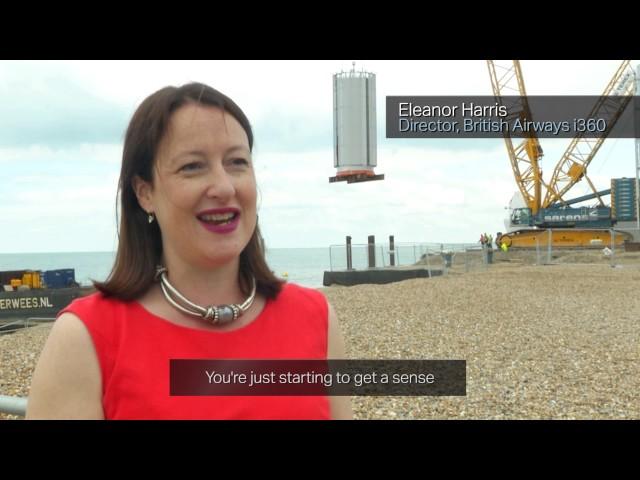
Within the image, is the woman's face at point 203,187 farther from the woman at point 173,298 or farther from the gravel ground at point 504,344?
the gravel ground at point 504,344

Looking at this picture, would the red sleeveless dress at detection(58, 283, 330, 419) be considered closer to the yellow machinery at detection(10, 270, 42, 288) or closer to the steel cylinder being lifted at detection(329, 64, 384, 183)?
the steel cylinder being lifted at detection(329, 64, 384, 183)

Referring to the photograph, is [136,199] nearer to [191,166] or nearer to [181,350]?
[191,166]

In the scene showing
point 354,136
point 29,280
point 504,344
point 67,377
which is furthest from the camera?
point 29,280

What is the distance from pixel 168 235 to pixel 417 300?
9.69 meters

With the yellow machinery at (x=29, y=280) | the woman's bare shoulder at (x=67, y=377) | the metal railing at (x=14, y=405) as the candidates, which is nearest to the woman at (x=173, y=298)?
the woman's bare shoulder at (x=67, y=377)

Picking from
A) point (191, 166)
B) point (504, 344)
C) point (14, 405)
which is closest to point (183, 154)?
point (191, 166)

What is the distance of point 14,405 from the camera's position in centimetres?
199

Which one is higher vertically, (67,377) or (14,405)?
(67,377)

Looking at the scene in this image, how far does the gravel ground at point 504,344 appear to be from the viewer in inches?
174

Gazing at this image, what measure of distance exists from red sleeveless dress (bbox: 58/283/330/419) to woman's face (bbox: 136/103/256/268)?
0.17 meters

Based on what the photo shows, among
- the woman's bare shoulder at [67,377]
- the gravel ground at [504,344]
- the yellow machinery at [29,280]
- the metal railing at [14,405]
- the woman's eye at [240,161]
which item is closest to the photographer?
the woman's bare shoulder at [67,377]

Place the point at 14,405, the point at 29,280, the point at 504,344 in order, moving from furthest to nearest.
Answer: the point at 29,280 → the point at 504,344 → the point at 14,405

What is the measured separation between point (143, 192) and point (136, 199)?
0.17 ft
